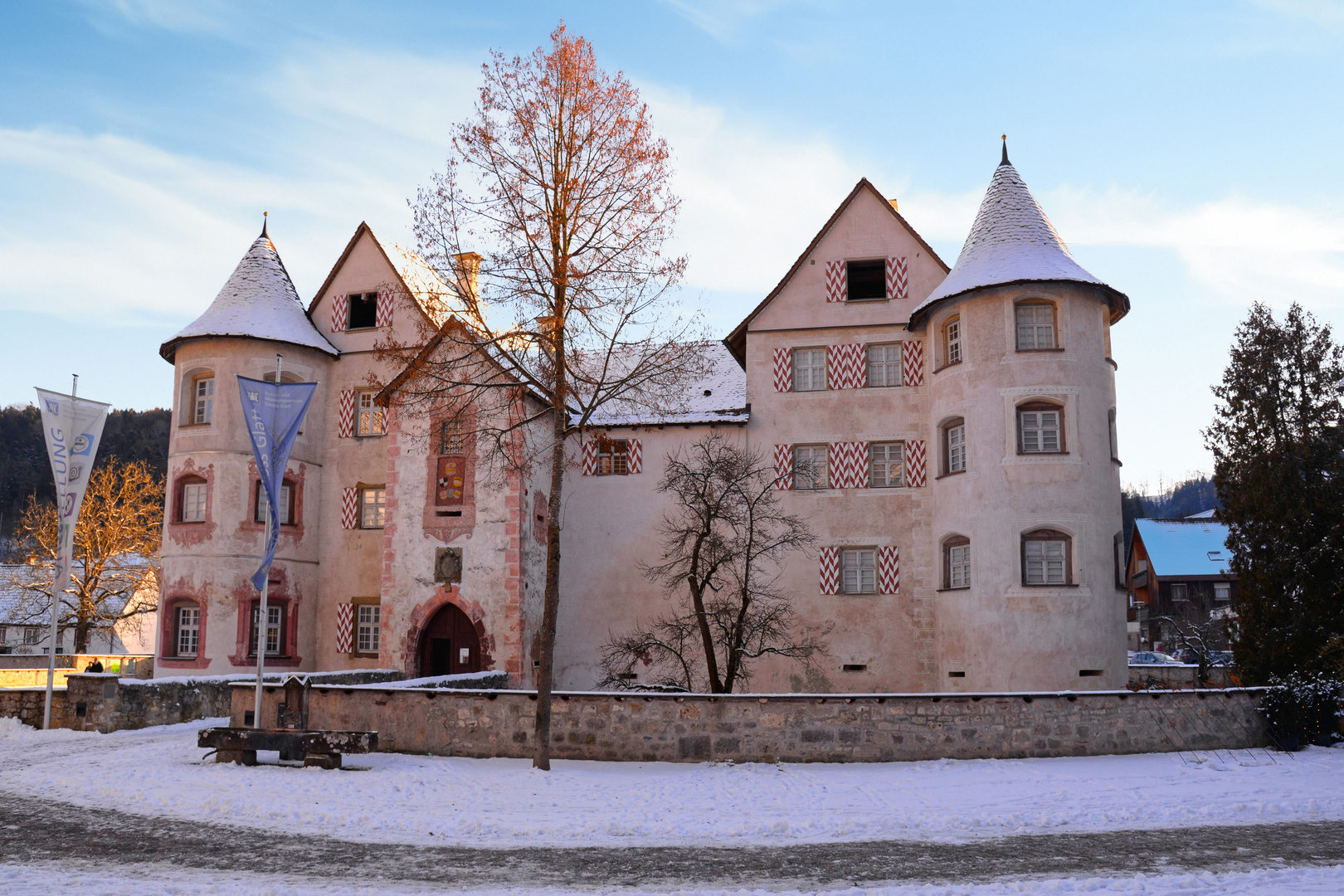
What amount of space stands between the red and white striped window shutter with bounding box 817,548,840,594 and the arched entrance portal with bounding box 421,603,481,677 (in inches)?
362

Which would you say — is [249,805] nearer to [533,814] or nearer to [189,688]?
[533,814]

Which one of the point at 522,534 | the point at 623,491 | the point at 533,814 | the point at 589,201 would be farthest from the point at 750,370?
the point at 533,814

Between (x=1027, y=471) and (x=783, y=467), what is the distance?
6686 mm

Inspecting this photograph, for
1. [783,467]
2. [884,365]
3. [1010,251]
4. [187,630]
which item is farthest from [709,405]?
[187,630]

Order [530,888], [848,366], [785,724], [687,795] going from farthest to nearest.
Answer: [848,366], [785,724], [687,795], [530,888]

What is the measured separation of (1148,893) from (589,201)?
42.6ft

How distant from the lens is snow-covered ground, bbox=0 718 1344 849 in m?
11.0

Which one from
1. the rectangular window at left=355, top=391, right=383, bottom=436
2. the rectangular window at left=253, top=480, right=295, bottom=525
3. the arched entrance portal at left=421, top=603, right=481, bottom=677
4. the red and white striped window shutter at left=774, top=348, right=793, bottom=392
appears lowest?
the arched entrance portal at left=421, top=603, right=481, bottom=677

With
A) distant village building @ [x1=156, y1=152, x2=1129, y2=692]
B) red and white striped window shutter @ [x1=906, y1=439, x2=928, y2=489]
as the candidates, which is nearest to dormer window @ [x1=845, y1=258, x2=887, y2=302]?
distant village building @ [x1=156, y1=152, x2=1129, y2=692]

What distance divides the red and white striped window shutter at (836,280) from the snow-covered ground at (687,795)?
15444 mm

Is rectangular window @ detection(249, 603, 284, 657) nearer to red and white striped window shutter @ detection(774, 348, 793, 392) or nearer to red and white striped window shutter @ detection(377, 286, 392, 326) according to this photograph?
red and white striped window shutter @ detection(377, 286, 392, 326)

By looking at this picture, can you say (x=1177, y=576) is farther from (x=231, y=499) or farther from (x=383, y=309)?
(x=231, y=499)

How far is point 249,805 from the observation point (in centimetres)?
1170

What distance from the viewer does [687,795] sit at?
1300cm
